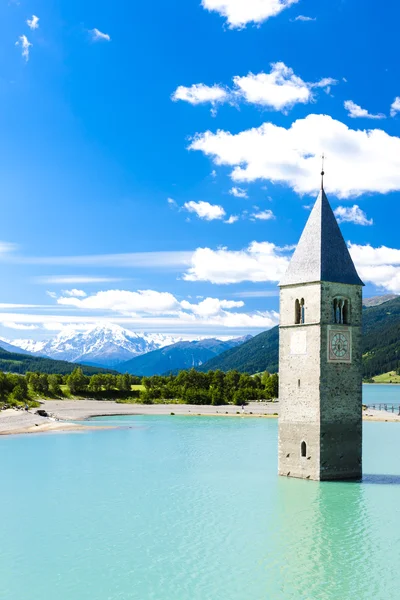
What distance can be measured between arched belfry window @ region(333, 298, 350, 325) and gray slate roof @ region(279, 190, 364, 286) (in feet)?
4.27

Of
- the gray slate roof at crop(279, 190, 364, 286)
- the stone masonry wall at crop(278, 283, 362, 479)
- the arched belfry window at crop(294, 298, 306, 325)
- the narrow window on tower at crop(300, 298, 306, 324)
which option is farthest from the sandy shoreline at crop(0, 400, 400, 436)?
the gray slate roof at crop(279, 190, 364, 286)

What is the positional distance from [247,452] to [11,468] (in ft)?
68.1

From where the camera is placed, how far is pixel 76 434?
276ft

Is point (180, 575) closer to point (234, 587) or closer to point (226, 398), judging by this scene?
point (234, 587)

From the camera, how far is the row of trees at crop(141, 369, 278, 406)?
141500 mm

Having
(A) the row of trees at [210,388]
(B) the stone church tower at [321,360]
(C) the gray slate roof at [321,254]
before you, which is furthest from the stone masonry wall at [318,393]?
(A) the row of trees at [210,388]

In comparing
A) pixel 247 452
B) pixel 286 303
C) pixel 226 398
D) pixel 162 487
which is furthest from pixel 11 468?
pixel 226 398

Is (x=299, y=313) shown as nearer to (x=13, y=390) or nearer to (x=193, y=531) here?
(x=193, y=531)

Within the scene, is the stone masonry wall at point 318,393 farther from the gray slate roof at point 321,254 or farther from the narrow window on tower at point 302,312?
the gray slate roof at point 321,254

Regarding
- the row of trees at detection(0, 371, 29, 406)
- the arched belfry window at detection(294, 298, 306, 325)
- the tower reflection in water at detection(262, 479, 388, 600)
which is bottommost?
the tower reflection in water at detection(262, 479, 388, 600)

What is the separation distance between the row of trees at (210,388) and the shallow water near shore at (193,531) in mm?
82571

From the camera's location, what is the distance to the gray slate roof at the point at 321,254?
4375cm

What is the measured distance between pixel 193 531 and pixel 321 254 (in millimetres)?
19295

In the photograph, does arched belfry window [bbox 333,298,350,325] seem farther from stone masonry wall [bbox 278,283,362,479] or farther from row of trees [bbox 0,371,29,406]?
row of trees [bbox 0,371,29,406]
